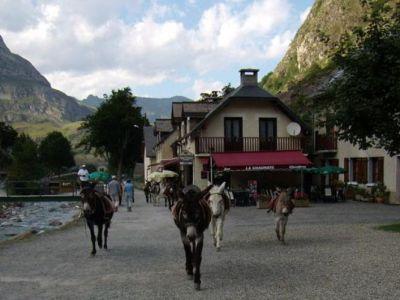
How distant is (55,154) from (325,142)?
98.4 m

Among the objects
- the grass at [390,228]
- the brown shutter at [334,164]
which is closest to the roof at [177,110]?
the brown shutter at [334,164]

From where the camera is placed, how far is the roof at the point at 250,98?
39250 mm

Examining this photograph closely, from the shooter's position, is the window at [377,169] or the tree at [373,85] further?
the window at [377,169]

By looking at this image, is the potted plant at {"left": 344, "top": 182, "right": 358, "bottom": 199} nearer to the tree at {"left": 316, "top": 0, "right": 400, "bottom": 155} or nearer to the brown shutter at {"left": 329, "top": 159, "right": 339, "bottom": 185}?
the brown shutter at {"left": 329, "top": 159, "right": 339, "bottom": 185}

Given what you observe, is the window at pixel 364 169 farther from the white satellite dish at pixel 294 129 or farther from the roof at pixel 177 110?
the roof at pixel 177 110

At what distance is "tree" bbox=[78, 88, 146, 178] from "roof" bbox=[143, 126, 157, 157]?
1546 millimetres

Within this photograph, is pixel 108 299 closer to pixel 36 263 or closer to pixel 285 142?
pixel 36 263

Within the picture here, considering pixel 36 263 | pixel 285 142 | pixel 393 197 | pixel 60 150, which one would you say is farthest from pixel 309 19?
pixel 36 263

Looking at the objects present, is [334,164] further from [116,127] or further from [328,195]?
[116,127]

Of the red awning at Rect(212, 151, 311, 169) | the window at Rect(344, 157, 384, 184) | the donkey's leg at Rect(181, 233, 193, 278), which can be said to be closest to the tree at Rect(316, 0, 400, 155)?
the donkey's leg at Rect(181, 233, 193, 278)

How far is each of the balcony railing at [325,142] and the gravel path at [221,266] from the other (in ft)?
69.1

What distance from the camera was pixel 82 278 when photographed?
1138 cm

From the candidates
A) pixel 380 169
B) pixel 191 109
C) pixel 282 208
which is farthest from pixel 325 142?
pixel 282 208

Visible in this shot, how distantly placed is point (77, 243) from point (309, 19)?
101009 millimetres
